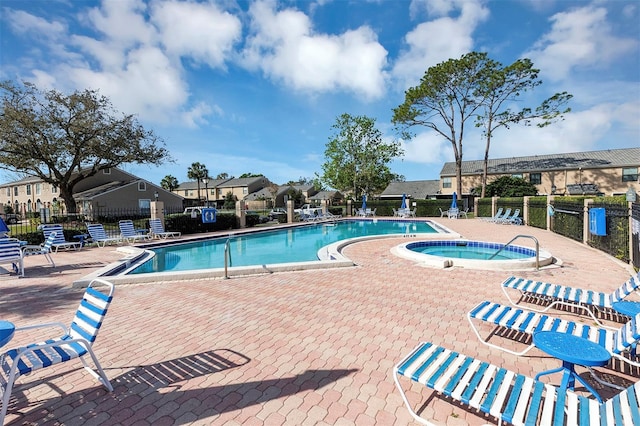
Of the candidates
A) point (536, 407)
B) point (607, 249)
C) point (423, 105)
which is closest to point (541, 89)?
point (423, 105)

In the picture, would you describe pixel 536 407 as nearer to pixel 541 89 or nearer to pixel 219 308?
pixel 219 308

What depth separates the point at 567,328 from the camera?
11.7ft

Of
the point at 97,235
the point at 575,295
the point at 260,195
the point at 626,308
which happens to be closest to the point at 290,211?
the point at 97,235

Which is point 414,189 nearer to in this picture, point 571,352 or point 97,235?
point 97,235

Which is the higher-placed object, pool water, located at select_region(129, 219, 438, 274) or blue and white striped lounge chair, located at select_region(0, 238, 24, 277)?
blue and white striped lounge chair, located at select_region(0, 238, 24, 277)

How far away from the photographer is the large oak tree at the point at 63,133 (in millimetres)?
23281

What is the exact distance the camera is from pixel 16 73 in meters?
22.2

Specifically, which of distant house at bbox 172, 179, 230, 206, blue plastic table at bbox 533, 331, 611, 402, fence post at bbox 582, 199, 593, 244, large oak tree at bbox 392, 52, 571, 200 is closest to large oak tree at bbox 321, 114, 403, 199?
large oak tree at bbox 392, 52, 571, 200

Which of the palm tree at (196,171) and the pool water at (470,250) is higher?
the palm tree at (196,171)

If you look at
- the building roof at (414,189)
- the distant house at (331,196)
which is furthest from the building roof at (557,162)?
the distant house at (331,196)

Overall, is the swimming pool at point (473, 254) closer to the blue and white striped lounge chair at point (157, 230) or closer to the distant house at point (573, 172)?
the blue and white striped lounge chair at point (157, 230)

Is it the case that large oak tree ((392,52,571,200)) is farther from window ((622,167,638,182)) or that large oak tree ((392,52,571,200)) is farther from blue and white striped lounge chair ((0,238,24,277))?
blue and white striped lounge chair ((0,238,24,277))

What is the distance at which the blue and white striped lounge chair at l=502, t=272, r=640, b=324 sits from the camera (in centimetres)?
450

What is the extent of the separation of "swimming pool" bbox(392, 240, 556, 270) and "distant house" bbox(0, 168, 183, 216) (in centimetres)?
2976
